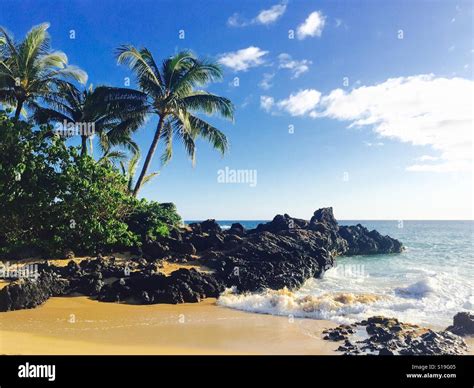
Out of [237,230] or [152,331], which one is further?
[237,230]

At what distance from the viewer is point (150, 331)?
8.67m

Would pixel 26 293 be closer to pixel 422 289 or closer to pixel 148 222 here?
pixel 148 222

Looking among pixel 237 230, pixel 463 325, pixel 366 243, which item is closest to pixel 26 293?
pixel 463 325

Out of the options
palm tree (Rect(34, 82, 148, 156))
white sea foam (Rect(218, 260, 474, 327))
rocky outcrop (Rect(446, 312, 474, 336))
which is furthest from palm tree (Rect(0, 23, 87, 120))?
rocky outcrop (Rect(446, 312, 474, 336))

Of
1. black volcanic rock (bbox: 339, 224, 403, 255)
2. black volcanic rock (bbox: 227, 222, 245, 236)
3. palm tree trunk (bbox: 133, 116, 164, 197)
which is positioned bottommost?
black volcanic rock (bbox: 339, 224, 403, 255)

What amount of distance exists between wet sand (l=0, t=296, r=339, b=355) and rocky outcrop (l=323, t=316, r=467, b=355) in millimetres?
454

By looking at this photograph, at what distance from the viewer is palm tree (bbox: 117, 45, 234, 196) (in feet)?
61.8

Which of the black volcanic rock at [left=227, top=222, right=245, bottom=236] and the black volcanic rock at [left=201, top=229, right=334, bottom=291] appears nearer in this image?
the black volcanic rock at [left=201, top=229, right=334, bottom=291]

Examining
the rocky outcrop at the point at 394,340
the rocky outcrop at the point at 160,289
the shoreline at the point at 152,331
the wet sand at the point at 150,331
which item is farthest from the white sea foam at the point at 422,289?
the rocky outcrop at the point at 160,289

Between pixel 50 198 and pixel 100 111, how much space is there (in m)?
6.45

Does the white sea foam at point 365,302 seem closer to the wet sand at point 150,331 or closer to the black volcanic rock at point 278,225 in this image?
the wet sand at point 150,331

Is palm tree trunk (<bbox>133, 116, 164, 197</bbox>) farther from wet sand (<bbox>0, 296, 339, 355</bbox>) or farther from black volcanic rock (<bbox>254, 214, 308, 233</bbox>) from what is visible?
black volcanic rock (<bbox>254, 214, 308, 233</bbox>)

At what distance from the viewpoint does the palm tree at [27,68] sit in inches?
671
